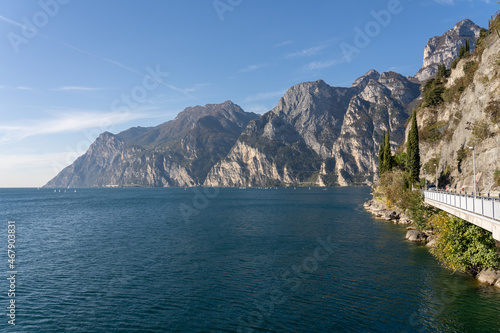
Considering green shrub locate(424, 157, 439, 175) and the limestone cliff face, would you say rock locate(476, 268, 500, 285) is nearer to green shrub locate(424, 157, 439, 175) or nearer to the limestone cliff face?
the limestone cliff face

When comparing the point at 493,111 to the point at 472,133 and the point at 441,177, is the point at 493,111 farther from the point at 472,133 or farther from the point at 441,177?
the point at 441,177

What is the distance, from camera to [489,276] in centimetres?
2836

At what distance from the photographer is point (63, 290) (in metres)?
29.1

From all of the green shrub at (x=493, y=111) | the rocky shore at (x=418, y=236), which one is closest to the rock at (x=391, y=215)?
the rocky shore at (x=418, y=236)

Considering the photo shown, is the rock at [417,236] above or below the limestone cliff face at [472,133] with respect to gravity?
below

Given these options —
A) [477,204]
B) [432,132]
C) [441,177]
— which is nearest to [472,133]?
[441,177]

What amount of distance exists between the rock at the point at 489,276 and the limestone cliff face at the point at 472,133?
12.6 m

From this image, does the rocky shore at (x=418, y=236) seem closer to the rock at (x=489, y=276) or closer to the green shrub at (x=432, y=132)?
the rock at (x=489, y=276)

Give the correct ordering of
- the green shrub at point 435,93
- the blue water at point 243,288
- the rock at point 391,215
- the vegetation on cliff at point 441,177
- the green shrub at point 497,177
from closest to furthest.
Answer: the blue water at point 243,288 → the vegetation on cliff at point 441,177 → the green shrub at point 497,177 → the rock at point 391,215 → the green shrub at point 435,93

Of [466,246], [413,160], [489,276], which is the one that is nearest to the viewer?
[489,276]

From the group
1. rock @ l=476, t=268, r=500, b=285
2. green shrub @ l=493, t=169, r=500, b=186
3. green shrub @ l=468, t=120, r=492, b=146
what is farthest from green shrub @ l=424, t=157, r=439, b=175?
rock @ l=476, t=268, r=500, b=285

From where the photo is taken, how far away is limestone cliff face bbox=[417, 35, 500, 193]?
4831cm

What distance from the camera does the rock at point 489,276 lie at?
27.8 meters

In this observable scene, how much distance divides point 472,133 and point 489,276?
111 ft
